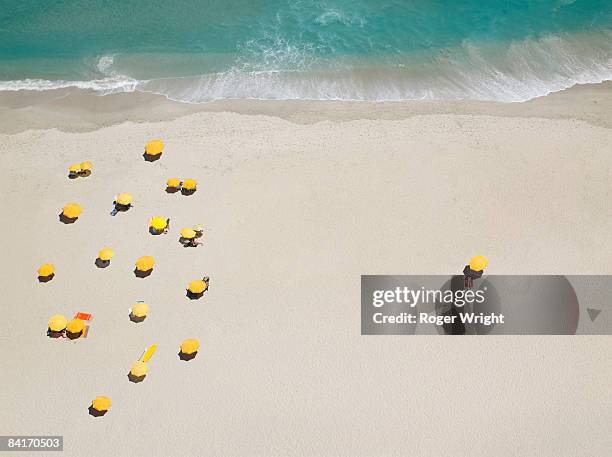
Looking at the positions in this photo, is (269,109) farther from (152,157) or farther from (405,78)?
(405,78)

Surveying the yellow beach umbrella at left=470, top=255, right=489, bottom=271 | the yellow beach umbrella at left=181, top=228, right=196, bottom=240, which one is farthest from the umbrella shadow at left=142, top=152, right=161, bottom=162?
the yellow beach umbrella at left=470, top=255, right=489, bottom=271

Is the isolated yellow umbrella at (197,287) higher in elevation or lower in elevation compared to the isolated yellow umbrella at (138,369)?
higher

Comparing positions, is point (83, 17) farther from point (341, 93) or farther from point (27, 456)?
point (27, 456)

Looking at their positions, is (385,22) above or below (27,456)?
above

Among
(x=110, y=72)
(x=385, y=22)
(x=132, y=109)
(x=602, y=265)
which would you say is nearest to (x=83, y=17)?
(x=110, y=72)

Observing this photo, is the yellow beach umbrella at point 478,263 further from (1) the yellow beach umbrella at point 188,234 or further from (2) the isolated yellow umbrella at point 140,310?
(2) the isolated yellow umbrella at point 140,310

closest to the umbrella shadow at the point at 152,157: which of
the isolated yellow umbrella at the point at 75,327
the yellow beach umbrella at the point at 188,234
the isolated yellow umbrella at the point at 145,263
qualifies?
the yellow beach umbrella at the point at 188,234
